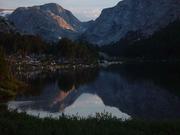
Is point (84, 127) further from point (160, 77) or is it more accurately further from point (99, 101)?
point (160, 77)

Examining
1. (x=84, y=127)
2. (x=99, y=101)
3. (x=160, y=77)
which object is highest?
(x=84, y=127)

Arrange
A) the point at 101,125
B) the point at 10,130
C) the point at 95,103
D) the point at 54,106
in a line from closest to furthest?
the point at 10,130 < the point at 101,125 < the point at 54,106 < the point at 95,103

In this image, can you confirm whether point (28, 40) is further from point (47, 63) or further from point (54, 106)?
point (54, 106)

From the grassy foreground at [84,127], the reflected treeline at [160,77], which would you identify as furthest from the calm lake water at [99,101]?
the grassy foreground at [84,127]

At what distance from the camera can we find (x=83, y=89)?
96.9 metres

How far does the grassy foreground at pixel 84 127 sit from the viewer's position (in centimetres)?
1802

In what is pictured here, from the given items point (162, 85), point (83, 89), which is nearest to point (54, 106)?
point (83, 89)

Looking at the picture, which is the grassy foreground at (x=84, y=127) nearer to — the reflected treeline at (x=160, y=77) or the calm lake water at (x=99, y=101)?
the calm lake water at (x=99, y=101)

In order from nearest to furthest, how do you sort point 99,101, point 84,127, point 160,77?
point 84,127
point 99,101
point 160,77

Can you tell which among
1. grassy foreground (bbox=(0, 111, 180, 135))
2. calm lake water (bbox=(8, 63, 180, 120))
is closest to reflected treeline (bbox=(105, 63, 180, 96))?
calm lake water (bbox=(8, 63, 180, 120))

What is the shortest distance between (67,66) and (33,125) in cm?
16344

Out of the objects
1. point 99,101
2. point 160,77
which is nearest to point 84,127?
point 99,101

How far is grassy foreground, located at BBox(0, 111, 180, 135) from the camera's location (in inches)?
709

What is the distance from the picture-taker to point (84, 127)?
19.5 metres
